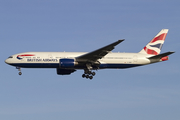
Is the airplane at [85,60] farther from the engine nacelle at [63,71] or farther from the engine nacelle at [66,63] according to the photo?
the engine nacelle at [63,71]

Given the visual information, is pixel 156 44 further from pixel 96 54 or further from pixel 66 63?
pixel 66 63

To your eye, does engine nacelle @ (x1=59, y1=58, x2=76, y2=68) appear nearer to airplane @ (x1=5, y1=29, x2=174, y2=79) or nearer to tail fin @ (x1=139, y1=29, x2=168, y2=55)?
airplane @ (x1=5, y1=29, x2=174, y2=79)

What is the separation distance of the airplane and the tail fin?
2.12 meters

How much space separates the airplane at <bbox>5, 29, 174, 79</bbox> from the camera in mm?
49031

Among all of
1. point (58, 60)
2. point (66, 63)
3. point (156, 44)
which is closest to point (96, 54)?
point (66, 63)

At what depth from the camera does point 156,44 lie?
186ft

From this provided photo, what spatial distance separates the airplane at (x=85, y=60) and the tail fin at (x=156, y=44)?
6.97 ft

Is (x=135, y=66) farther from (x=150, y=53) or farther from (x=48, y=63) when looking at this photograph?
(x=48, y=63)

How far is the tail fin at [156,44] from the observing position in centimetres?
5570

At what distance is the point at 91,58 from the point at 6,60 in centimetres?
1200

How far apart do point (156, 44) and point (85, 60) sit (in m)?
13.2

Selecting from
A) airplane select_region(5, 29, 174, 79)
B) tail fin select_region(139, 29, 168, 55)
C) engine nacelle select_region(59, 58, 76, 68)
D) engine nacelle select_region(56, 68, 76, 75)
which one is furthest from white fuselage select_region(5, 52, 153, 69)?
Answer: engine nacelle select_region(56, 68, 76, 75)

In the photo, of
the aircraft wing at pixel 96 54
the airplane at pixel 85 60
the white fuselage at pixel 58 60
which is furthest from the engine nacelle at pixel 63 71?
the aircraft wing at pixel 96 54

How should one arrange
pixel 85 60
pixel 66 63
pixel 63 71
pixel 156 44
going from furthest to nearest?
1. pixel 156 44
2. pixel 63 71
3. pixel 85 60
4. pixel 66 63
